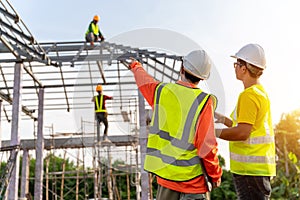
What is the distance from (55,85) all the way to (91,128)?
211cm

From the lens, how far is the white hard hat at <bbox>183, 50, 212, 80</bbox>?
2.65m

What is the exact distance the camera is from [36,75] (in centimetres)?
1354

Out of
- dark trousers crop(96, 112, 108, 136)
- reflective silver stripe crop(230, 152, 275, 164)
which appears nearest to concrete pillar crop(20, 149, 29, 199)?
dark trousers crop(96, 112, 108, 136)

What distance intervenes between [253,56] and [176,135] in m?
0.83

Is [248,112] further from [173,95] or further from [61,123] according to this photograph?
[61,123]

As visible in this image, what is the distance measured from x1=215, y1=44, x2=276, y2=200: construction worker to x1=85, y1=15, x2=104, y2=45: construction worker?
9.48 meters

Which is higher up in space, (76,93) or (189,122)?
(76,93)

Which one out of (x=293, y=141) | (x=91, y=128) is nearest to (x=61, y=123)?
(x=91, y=128)

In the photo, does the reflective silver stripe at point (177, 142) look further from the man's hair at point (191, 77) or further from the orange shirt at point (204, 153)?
the man's hair at point (191, 77)

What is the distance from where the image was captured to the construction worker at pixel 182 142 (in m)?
2.46

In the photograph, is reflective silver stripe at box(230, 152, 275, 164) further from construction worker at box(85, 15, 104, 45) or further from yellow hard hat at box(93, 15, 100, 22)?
yellow hard hat at box(93, 15, 100, 22)

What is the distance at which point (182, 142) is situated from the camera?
247 cm

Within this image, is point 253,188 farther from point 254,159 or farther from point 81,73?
point 81,73

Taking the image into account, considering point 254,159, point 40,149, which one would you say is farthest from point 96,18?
point 254,159
